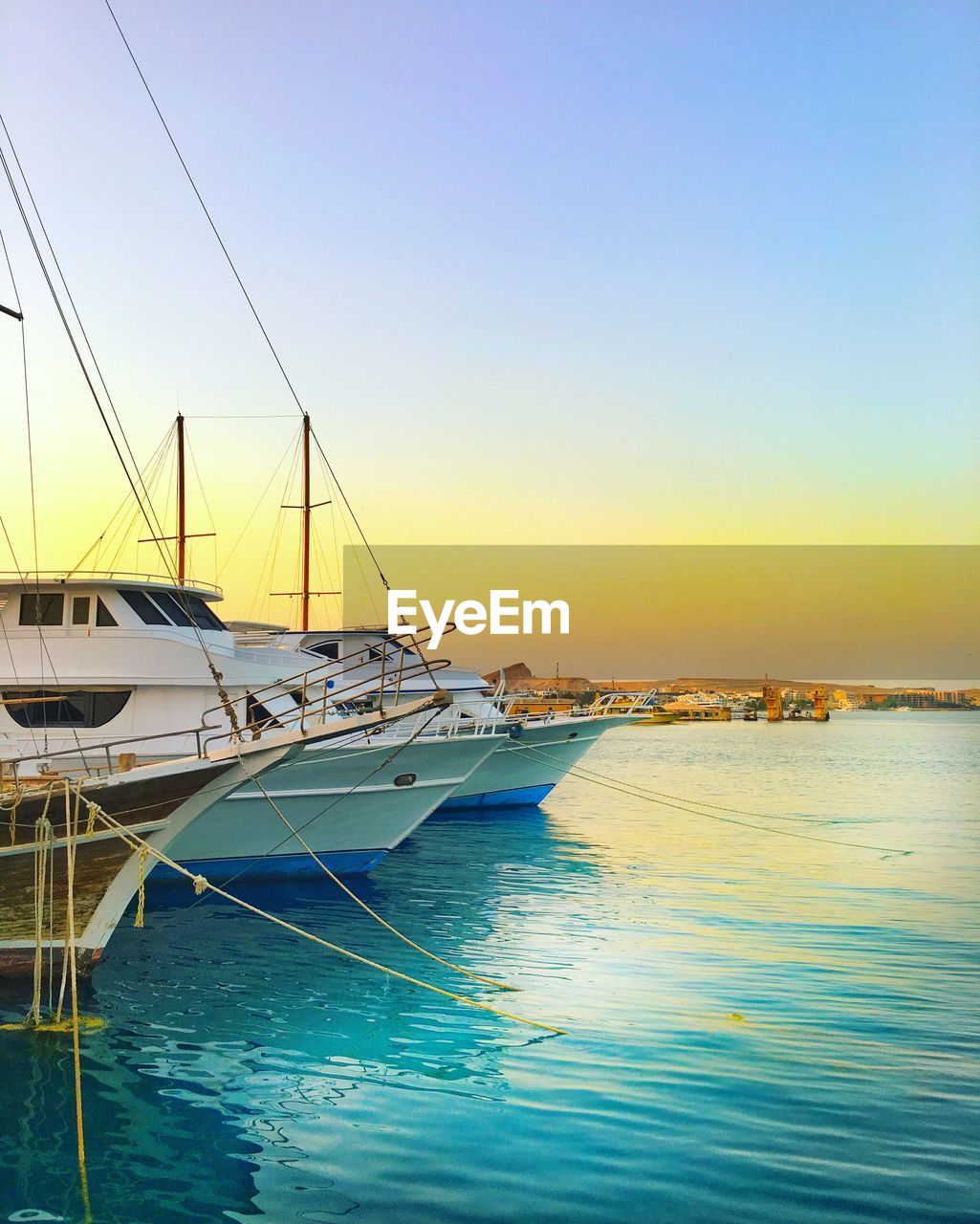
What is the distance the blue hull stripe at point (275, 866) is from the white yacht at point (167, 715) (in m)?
0.02

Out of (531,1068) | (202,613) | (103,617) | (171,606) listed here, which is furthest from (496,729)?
(531,1068)

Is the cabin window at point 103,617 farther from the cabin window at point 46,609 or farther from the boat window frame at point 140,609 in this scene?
the cabin window at point 46,609

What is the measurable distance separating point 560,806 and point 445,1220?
99.7ft

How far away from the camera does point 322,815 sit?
17.1 metres

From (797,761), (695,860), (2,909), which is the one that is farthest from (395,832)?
(797,761)

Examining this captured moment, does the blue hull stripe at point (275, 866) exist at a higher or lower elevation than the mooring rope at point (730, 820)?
higher

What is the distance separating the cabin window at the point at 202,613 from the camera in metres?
20.0

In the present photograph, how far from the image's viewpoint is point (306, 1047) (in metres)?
9.14

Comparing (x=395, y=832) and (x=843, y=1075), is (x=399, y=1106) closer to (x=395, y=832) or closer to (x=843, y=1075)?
(x=843, y=1075)

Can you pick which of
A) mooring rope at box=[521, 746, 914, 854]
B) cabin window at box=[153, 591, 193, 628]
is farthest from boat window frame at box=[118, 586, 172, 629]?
mooring rope at box=[521, 746, 914, 854]

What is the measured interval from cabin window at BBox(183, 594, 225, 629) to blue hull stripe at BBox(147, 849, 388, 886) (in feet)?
16.2

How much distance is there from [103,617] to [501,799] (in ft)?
52.2

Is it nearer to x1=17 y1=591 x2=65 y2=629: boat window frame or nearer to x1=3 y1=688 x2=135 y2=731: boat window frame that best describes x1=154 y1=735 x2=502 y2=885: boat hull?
x1=3 y1=688 x2=135 y2=731: boat window frame

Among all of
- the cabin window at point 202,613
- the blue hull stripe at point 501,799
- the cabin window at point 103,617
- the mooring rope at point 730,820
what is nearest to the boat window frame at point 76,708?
the cabin window at point 103,617
